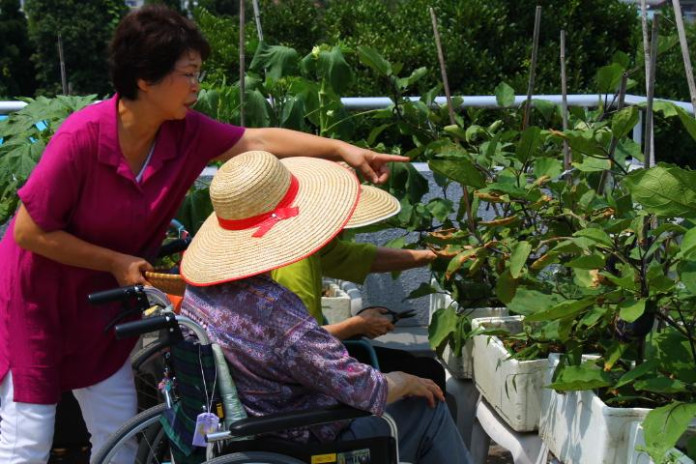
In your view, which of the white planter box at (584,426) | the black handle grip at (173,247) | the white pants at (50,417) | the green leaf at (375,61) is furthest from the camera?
the green leaf at (375,61)

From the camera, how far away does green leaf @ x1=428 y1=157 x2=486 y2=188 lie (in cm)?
291

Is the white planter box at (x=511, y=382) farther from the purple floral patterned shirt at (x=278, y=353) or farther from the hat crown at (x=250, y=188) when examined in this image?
the hat crown at (x=250, y=188)

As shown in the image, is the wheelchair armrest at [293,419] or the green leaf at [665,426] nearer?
the green leaf at [665,426]

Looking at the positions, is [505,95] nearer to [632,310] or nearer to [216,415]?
[632,310]

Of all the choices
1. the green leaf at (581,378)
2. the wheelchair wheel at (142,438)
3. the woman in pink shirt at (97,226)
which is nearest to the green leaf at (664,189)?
the green leaf at (581,378)

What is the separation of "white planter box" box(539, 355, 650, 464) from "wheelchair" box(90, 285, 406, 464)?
0.50 meters

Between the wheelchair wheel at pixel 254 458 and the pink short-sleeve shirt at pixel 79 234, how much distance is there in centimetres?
64

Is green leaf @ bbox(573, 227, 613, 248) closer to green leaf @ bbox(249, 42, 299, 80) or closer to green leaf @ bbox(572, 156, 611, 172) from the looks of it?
green leaf @ bbox(572, 156, 611, 172)

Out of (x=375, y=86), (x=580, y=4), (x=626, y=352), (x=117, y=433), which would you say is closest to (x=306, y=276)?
(x=117, y=433)

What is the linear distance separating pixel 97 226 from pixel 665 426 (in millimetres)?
1515

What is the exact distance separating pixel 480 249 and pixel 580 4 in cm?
371

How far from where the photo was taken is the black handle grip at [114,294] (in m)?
2.51

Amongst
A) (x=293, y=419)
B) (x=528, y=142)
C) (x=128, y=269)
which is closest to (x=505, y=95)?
(x=528, y=142)

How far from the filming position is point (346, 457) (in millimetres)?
2426
